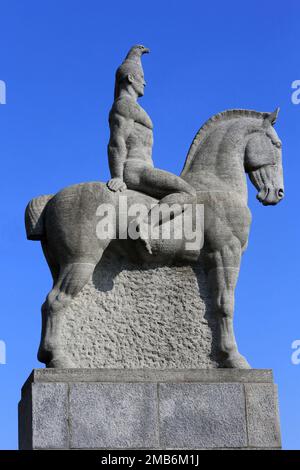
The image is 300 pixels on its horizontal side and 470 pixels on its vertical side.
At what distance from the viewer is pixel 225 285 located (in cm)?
986

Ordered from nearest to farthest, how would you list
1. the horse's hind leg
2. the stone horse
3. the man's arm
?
the horse's hind leg < the stone horse < the man's arm

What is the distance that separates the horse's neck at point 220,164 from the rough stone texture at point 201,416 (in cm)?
203

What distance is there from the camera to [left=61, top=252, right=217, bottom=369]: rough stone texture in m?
9.62

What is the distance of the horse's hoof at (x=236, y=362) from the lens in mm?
9578

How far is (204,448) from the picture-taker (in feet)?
30.1

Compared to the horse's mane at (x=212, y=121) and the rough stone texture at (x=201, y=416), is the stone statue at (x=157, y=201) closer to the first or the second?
the horse's mane at (x=212, y=121)

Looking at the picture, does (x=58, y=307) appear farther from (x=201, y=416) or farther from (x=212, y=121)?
(x=212, y=121)

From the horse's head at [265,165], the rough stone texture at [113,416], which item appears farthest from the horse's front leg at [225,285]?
the rough stone texture at [113,416]

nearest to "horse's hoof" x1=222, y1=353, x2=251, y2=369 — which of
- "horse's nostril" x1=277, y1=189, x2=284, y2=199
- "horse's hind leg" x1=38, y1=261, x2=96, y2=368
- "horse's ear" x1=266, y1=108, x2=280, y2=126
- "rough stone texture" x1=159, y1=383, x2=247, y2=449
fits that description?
"rough stone texture" x1=159, y1=383, x2=247, y2=449

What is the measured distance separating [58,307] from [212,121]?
8.54 ft

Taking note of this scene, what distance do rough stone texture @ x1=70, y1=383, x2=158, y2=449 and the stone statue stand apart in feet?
1.50

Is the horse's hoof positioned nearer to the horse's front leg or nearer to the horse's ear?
the horse's front leg
